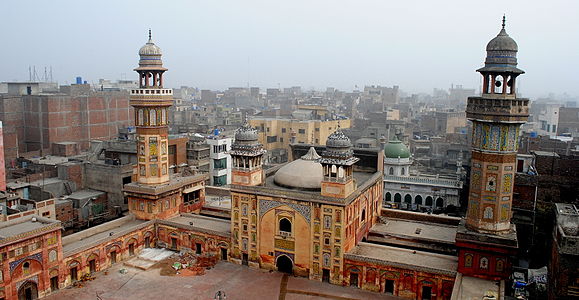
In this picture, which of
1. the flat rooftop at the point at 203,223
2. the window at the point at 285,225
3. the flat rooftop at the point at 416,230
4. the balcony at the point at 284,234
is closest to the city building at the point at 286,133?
the flat rooftop at the point at 203,223

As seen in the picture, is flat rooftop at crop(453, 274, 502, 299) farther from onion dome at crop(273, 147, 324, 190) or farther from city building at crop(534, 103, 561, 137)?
city building at crop(534, 103, 561, 137)

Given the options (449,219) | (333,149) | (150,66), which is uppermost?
(150,66)

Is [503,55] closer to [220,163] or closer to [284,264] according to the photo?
[284,264]

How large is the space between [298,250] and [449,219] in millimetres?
11647

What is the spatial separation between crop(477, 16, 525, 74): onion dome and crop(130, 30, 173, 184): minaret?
71.1 ft

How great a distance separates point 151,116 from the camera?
35.0m

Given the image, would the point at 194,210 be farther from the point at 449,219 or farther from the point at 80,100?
the point at 80,100

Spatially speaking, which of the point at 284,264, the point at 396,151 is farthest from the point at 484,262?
the point at 396,151

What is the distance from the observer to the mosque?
25.4 m

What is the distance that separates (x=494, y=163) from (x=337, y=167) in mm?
8263

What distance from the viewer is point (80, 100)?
2665 inches

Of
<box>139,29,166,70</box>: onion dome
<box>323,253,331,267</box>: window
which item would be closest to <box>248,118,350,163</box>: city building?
<box>139,29,166,70</box>: onion dome

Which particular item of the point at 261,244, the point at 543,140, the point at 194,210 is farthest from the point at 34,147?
the point at 543,140

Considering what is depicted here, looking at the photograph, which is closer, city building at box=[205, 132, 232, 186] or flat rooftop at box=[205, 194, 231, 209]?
flat rooftop at box=[205, 194, 231, 209]
